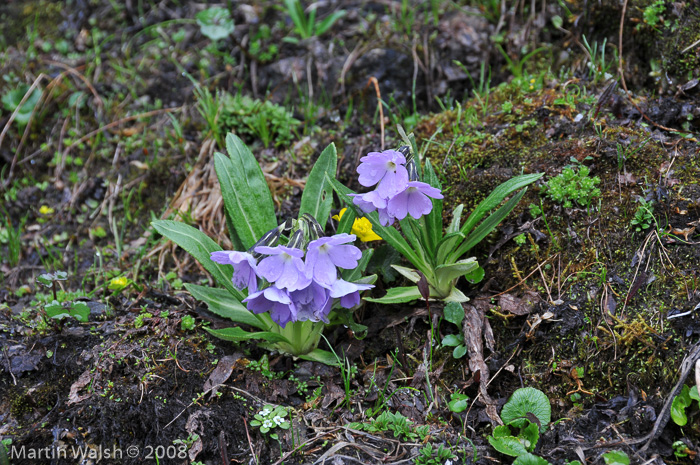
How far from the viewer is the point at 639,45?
3.01 meters

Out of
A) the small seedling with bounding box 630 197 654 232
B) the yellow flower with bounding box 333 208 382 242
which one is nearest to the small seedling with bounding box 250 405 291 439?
the yellow flower with bounding box 333 208 382 242

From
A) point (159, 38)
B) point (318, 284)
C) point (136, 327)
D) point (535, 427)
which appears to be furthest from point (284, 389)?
point (159, 38)

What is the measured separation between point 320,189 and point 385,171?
0.54 m

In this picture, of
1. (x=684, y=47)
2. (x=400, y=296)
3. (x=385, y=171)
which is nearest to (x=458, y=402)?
(x=400, y=296)

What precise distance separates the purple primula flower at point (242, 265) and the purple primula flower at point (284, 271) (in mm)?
48

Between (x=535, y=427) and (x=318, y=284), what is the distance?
3.07 ft

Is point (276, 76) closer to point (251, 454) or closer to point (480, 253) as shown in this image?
point (480, 253)

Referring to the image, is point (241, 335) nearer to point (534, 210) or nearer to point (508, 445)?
point (508, 445)

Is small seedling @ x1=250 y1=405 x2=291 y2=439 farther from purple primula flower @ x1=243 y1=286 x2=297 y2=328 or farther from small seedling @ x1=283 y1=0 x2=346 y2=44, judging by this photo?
small seedling @ x1=283 y1=0 x2=346 y2=44

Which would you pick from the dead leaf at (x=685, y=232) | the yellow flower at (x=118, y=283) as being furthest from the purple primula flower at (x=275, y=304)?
the dead leaf at (x=685, y=232)

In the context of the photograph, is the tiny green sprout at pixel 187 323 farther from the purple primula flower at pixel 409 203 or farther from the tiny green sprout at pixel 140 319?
the purple primula flower at pixel 409 203

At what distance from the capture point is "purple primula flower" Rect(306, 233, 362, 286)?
189 cm

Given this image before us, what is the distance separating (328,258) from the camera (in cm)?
195

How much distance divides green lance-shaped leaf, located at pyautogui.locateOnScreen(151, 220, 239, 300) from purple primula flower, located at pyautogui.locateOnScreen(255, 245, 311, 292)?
39 cm
